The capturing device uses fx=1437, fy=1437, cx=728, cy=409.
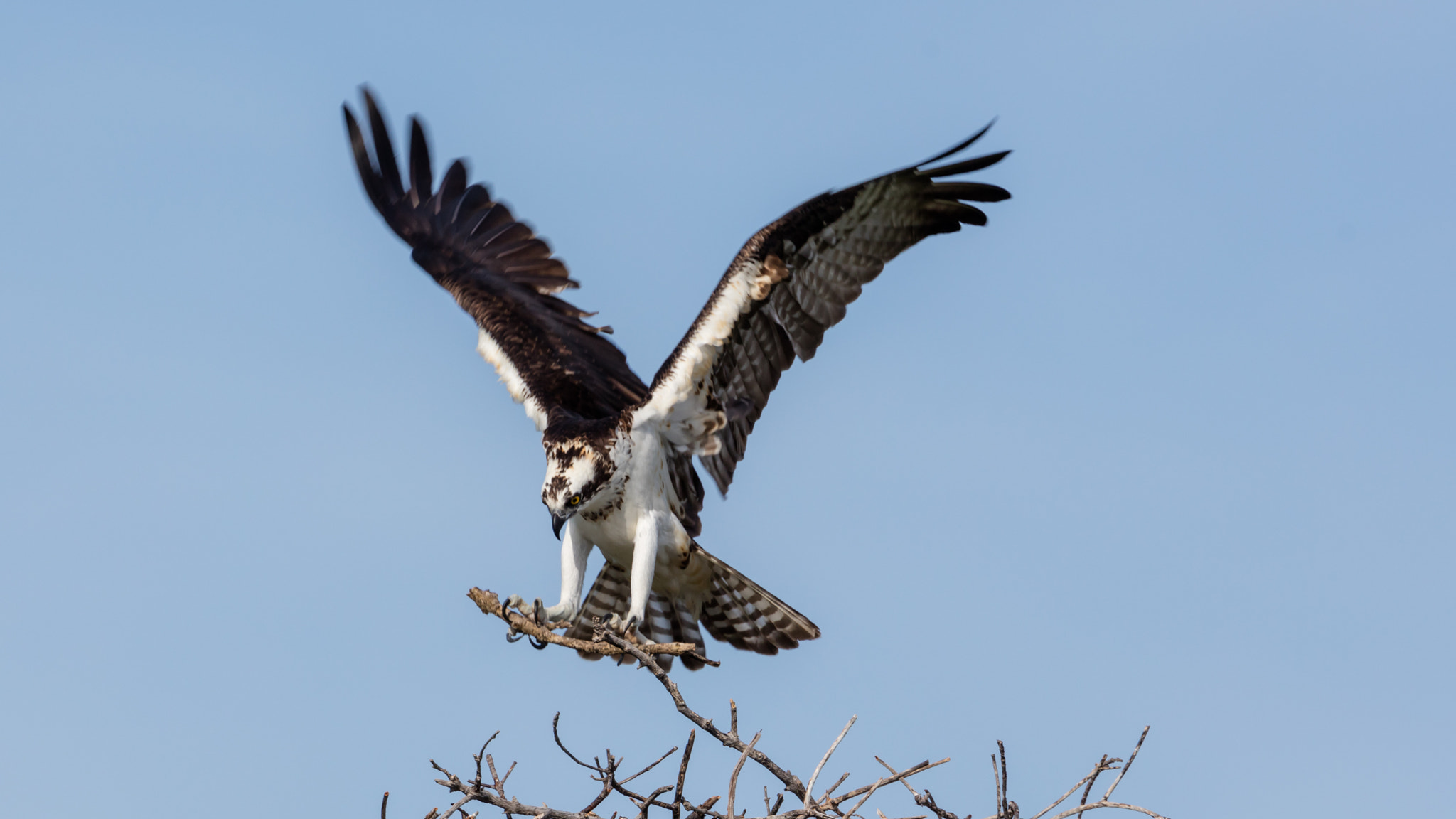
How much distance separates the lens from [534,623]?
6.76 metres

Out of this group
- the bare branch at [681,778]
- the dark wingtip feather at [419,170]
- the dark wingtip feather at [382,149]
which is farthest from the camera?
the dark wingtip feather at [419,170]

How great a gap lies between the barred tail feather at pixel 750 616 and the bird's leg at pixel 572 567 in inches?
27.0

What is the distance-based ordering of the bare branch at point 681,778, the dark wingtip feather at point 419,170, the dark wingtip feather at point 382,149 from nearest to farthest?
the bare branch at point 681,778 → the dark wingtip feather at point 382,149 → the dark wingtip feather at point 419,170

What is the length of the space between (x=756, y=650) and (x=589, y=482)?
5.74 feet

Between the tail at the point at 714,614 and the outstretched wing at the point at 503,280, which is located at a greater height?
the outstretched wing at the point at 503,280

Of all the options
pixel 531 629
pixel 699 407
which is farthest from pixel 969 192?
pixel 531 629

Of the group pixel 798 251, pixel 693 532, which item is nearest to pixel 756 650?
pixel 693 532

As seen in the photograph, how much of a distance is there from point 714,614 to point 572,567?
3.78 feet

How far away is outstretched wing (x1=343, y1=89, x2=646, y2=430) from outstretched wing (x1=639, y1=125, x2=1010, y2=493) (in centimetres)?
102

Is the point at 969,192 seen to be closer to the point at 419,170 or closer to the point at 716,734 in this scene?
the point at 716,734

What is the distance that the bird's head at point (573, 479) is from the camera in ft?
23.4

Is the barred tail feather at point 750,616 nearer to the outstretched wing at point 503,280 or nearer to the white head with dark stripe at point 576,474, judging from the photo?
the white head with dark stripe at point 576,474

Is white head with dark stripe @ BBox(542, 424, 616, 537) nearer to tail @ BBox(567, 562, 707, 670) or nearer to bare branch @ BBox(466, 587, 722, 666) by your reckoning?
bare branch @ BBox(466, 587, 722, 666)

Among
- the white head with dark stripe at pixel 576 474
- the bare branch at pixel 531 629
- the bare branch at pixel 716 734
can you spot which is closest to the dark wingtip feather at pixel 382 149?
the white head with dark stripe at pixel 576 474
